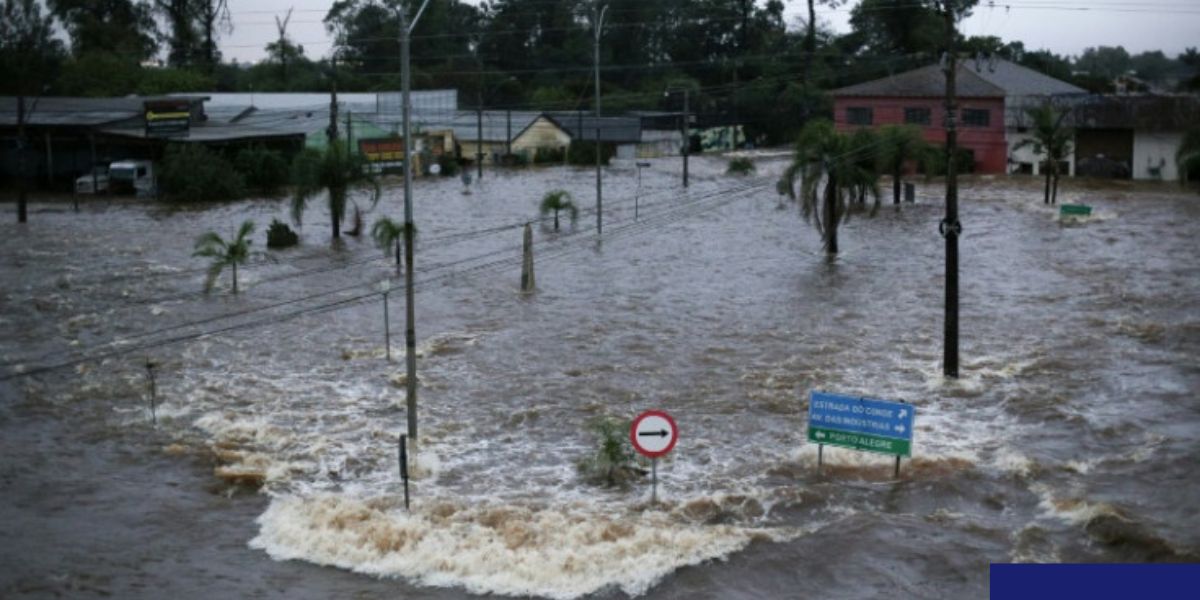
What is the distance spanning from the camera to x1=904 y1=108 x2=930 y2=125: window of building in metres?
58.8

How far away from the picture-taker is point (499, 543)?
1562 cm

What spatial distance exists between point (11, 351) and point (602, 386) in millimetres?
11585

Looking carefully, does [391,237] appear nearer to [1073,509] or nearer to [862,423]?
[862,423]

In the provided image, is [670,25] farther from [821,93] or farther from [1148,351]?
[1148,351]

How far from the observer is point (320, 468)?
18891mm

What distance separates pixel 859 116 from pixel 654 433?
46.8m

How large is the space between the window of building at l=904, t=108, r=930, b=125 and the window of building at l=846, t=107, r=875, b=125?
1.48 m

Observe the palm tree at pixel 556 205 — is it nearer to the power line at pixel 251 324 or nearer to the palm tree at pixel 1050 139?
the power line at pixel 251 324

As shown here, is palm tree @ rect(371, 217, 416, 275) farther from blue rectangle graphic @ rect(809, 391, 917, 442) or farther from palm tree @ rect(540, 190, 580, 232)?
blue rectangle graphic @ rect(809, 391, 917, 442)

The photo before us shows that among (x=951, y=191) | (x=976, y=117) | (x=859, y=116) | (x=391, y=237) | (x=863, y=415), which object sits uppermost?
(x=859, y=116)

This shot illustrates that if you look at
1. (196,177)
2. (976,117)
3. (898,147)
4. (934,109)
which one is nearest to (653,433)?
(898,147)

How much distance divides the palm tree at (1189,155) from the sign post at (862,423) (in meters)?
35.5

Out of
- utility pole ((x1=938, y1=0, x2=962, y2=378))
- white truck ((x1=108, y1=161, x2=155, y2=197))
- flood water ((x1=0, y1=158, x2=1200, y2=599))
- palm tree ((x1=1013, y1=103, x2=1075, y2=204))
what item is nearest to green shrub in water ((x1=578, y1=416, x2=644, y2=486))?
flood water ((x1=0, y1=158, x2=1200, y2=599))

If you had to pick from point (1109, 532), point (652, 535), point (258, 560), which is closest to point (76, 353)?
point (258, 560)
